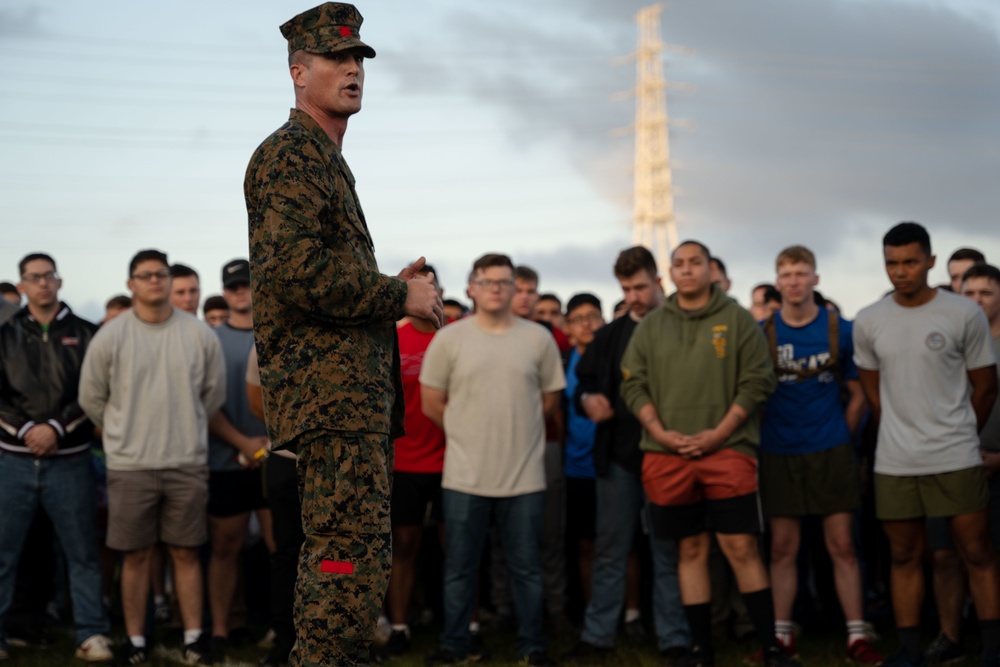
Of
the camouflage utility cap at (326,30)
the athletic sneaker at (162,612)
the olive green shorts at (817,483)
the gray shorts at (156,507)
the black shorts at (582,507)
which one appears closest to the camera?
the camouflage utility cap at (326,30)

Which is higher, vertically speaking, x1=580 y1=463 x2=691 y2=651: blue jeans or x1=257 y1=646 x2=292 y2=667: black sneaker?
x1=580 y1=463 x2=691 y2=651: blue jeans

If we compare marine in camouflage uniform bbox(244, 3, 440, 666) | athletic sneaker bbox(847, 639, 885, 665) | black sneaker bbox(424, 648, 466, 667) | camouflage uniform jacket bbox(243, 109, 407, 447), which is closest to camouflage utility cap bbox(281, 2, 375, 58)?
marine in camouflage uniform bbox(244, 3, 440, 666)

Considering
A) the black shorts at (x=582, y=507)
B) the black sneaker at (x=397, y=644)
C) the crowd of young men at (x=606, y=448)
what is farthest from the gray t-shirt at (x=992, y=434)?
the black sneaker at (x=397, y=644)

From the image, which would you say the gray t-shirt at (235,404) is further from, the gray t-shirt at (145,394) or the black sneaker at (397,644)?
the black sneaker at (397,644)

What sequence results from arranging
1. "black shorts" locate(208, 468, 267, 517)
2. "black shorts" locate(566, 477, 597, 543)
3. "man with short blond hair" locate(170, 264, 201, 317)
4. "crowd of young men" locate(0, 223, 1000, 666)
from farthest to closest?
1. "man with short blond hair" locate(170, 264, 201, 317)
2. "black shorts" locate(566, 477, 597, 543)
3. "black shorts" locate(208, 468, 267, 517)
4. "crowd of young men" locate(0, 223, 1000, 666)

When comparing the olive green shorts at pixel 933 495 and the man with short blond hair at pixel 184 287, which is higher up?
the man with short blond hair at pixel 184 287

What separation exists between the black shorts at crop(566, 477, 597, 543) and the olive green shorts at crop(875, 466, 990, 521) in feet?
8.06

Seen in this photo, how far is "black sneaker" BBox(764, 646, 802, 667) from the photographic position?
22.4 ft

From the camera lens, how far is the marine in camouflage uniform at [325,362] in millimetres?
4023

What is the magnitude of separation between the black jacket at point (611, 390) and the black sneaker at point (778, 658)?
154cm

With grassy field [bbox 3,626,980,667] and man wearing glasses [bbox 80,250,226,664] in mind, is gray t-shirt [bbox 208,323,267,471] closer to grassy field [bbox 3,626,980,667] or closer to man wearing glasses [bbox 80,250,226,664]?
man wearing glasses [bbox 80,250,226,664]

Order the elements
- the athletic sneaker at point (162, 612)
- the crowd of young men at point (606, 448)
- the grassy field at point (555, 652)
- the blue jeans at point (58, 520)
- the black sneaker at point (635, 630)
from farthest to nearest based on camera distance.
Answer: the athletic sneaker at point (162, 612) → the black sneaker at point (635, 630) → the blue jeans at point (58, 520) → the grassy field at point (555, 652) → the crowd of young men at point (606, 448)

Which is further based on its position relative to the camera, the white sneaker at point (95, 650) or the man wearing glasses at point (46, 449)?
the man wearing glasses at point (46, 449)

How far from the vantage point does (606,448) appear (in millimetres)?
8141
